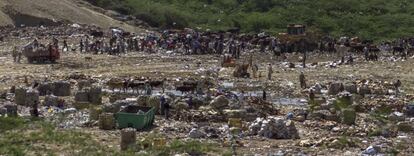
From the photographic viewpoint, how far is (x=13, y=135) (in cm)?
2123

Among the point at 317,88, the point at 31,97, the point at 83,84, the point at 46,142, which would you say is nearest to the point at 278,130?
the point at 46,142

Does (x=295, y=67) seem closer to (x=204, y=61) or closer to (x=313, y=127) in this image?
(x=204, y=61)

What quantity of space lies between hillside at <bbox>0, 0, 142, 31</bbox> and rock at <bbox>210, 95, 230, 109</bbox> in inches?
1335

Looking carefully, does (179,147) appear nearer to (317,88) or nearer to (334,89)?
(334,89)

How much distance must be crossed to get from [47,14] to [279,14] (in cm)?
2805

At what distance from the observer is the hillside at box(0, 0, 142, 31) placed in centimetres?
5934

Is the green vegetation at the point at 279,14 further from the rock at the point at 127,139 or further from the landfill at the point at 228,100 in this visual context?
the rock at the point at 127,139

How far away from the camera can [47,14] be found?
61.0 m

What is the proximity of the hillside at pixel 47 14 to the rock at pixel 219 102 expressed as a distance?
3392 cm

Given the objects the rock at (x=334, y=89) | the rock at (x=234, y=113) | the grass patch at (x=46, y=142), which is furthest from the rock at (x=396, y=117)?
the grass patch at (x=46, y=142)

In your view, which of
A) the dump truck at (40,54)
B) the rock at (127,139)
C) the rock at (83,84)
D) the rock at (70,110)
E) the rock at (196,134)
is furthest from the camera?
the dump truck at (40,54)

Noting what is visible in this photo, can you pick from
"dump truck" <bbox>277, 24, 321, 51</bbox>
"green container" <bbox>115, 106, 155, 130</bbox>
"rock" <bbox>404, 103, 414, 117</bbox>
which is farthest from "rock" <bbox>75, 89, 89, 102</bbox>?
"dump truck" <bbox>277, 24, 321, 51</bbox>

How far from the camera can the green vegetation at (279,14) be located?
73.6m

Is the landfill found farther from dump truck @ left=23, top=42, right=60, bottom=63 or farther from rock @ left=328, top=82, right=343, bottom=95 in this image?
dump truck @ left=23, top=42, right=60, bottom=63
